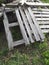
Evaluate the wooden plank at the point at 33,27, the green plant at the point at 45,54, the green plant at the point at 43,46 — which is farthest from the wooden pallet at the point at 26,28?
the green plant at the point at 45,54

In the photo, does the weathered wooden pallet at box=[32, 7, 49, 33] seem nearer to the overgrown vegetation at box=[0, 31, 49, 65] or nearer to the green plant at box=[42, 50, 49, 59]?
the overgrown vegetation at box=[0, 31, 49, 65]

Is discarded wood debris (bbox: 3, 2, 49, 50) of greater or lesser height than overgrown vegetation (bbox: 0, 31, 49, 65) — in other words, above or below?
above

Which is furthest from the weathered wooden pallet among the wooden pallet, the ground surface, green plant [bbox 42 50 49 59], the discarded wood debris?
green plant [bbox 42 50 49 59]

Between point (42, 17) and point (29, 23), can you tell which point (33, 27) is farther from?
point (42, 17)

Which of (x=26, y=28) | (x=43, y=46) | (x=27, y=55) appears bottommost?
(x=27, y=55)

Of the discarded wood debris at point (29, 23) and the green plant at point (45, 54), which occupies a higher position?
the discarded wood debris at point (29, 23)

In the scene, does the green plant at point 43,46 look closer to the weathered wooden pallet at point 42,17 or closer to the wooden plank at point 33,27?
the wooden plank at point 33,27

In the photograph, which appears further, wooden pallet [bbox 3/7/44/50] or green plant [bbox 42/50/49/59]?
wooden pallet [bbox 3/7/44/50]

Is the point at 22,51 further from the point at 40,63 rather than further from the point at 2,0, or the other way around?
the point at 2,0

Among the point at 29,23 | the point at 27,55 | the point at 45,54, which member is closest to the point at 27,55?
the point at 27,55

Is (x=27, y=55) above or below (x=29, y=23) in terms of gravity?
below

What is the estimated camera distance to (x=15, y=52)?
16.4 feet

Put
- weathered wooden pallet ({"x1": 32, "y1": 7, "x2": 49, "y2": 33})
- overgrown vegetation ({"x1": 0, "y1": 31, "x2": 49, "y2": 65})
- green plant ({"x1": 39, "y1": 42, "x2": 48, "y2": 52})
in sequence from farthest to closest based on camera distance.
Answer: weathered wooden pallet ({"x1": 32, "y1": 7, "x2": 49, "y2": 33})
green plant ({"x1": 39, "y1": 42, "x2": 48, "y2": 52})
overgrown vegetation ({"x1": 0, "y1": 31, "x2": 49, "y2": 65})

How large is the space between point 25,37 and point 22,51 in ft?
1.20
